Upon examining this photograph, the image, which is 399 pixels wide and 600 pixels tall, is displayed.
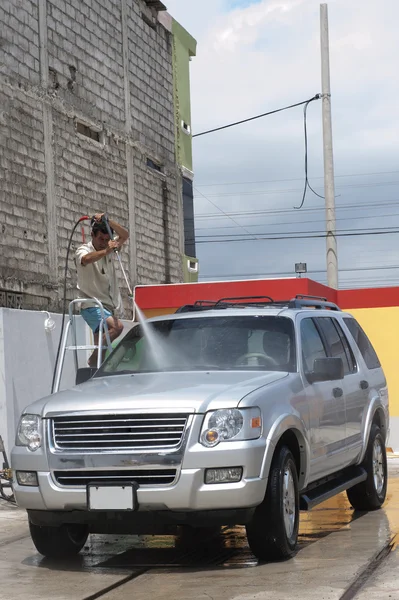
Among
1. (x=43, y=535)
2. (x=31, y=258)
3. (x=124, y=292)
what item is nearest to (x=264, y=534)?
(x=43, y=535)

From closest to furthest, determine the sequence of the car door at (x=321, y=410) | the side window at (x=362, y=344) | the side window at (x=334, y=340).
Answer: the car door at (x=321, y=410) < the side window at (x=334, y=340) < the side window at (x=362, y=344)

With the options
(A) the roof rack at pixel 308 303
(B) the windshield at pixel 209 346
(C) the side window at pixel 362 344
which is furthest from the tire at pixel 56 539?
(C) the side window at pixel 362 344

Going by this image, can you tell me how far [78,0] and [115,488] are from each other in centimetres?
1272

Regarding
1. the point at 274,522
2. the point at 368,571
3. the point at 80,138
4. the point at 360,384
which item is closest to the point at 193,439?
the point at 274,522

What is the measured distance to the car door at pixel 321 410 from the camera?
801cm

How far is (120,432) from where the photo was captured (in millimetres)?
6895

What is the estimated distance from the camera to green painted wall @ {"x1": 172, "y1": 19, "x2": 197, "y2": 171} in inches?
898

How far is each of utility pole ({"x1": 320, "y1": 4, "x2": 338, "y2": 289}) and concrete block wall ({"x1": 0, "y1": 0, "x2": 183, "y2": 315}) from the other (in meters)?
5.45

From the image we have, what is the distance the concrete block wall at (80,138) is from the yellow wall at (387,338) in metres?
4.34

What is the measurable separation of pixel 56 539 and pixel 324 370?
7.69ft

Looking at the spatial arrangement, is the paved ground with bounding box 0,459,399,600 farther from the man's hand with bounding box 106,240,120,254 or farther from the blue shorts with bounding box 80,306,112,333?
the man's hand with bounding box 106,240,120,254

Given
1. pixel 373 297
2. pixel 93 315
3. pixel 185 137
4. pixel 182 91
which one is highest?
pixel 182 91

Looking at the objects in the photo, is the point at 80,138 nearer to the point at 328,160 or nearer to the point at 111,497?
the point at 328,160

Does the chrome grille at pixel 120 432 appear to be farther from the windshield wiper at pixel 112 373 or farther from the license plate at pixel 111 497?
the windshield wiper at pixel 112 373
